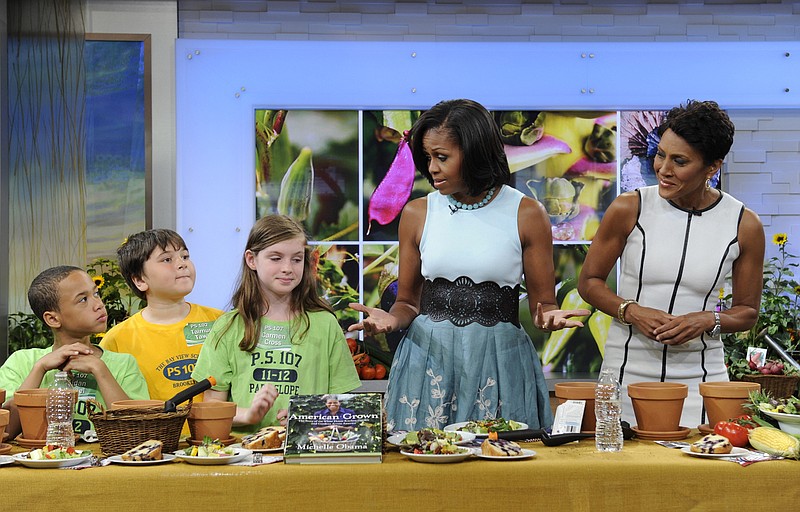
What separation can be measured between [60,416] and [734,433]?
1.60 metres

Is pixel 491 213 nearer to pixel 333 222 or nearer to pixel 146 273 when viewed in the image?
pixel 146 273

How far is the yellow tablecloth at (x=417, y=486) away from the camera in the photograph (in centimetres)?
198

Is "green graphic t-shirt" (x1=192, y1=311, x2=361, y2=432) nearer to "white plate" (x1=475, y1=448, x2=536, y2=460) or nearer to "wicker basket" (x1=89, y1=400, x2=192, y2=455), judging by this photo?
"wicker basket" (x1=89, y1=400, x2=192, y2=455)

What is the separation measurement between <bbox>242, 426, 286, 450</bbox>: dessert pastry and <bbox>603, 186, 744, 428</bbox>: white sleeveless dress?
1103 mm

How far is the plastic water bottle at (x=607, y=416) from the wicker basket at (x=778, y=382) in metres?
2.87

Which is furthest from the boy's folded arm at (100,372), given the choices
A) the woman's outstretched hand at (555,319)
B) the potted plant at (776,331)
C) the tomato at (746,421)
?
the potted plant at (776,331)

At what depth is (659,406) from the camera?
7.83 feet

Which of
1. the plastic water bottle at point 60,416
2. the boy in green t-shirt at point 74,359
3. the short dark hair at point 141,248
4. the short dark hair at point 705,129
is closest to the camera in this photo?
the plastic water bottle at point 60,416

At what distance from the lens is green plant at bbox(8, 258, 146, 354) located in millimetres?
4961

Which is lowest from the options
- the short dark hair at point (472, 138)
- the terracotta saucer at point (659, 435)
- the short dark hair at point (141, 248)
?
the terracotta saucer at point (659, 435)

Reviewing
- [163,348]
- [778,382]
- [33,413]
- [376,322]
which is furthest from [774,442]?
[778,382]

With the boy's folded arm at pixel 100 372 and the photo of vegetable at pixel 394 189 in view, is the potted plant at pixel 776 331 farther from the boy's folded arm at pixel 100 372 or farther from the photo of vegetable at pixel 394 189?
the boy's folded arm at pixel 100 372

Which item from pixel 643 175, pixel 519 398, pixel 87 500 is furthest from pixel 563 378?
pixel 87 500

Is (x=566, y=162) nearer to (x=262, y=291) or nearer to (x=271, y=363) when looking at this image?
(x=262, y=291)
